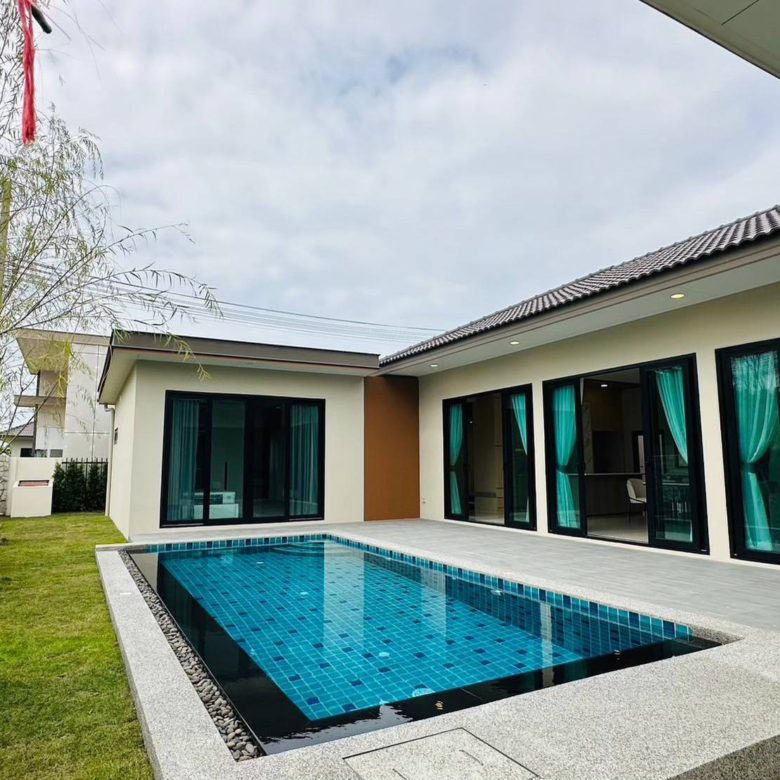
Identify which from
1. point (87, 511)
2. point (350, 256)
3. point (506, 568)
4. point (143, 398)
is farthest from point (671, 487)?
point (350, 256)

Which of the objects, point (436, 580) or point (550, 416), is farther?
point (550, 416)

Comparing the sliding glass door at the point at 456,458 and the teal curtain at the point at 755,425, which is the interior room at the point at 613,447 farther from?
the teal curtain at the point at 755,425

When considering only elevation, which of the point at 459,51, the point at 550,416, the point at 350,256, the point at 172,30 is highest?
the point at 350,256

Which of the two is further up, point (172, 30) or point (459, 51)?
point (459, 51)

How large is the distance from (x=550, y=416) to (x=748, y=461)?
3.09 metres

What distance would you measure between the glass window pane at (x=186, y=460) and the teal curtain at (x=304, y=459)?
5.49 feet

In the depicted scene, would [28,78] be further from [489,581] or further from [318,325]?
[318,325]

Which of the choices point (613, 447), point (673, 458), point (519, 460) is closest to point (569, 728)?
point (673, 458)

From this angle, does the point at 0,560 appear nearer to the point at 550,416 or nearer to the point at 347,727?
the point at 347,727

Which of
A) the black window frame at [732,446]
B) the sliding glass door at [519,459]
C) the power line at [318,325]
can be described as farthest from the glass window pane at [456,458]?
the power line at [318,325]

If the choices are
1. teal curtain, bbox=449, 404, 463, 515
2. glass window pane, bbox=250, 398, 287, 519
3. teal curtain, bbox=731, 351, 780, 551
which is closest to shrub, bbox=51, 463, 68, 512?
glass window pane, bbox=250, 398, 287, 519

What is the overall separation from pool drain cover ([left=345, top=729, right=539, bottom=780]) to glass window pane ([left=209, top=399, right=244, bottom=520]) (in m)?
8.66

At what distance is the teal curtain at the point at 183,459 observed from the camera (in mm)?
10062

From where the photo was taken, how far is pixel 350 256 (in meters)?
22.5
